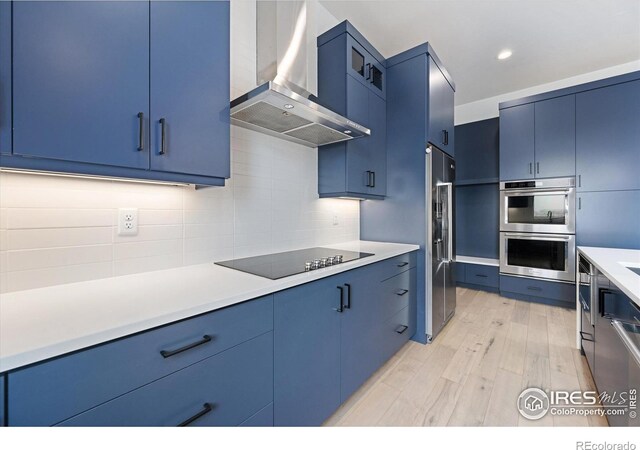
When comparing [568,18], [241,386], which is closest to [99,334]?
[241,386]

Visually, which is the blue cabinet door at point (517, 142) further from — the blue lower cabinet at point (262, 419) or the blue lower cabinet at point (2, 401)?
the blue lower cabinet at point (2, 401)

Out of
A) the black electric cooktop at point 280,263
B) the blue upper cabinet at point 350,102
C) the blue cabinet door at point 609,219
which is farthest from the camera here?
the blue cabinet door at point 609,219

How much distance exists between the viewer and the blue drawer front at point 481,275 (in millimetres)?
3694

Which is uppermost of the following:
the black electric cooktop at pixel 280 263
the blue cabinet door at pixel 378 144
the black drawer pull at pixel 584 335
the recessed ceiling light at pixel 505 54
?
the recessed ceiling light at pixel 505 54

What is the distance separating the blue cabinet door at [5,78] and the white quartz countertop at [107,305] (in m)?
0.47

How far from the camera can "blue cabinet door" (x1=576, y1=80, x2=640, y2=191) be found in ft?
9.00

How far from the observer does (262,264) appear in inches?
57.2

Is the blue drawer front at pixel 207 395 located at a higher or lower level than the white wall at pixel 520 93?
lower

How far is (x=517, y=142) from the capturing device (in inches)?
132

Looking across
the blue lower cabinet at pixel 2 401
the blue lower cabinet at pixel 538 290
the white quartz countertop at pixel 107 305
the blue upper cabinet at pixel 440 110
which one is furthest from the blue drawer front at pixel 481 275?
the blue lower cabinet at pixel 2 401

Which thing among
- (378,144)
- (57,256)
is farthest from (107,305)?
(378,144)

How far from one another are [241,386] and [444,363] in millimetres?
1687

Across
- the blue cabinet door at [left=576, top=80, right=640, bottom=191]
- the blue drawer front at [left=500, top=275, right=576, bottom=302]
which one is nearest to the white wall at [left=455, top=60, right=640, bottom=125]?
the blue cabinet door at [left=576, top=80, right=640, bottom=191]

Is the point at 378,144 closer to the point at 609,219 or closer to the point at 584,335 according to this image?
the point at 584,335
